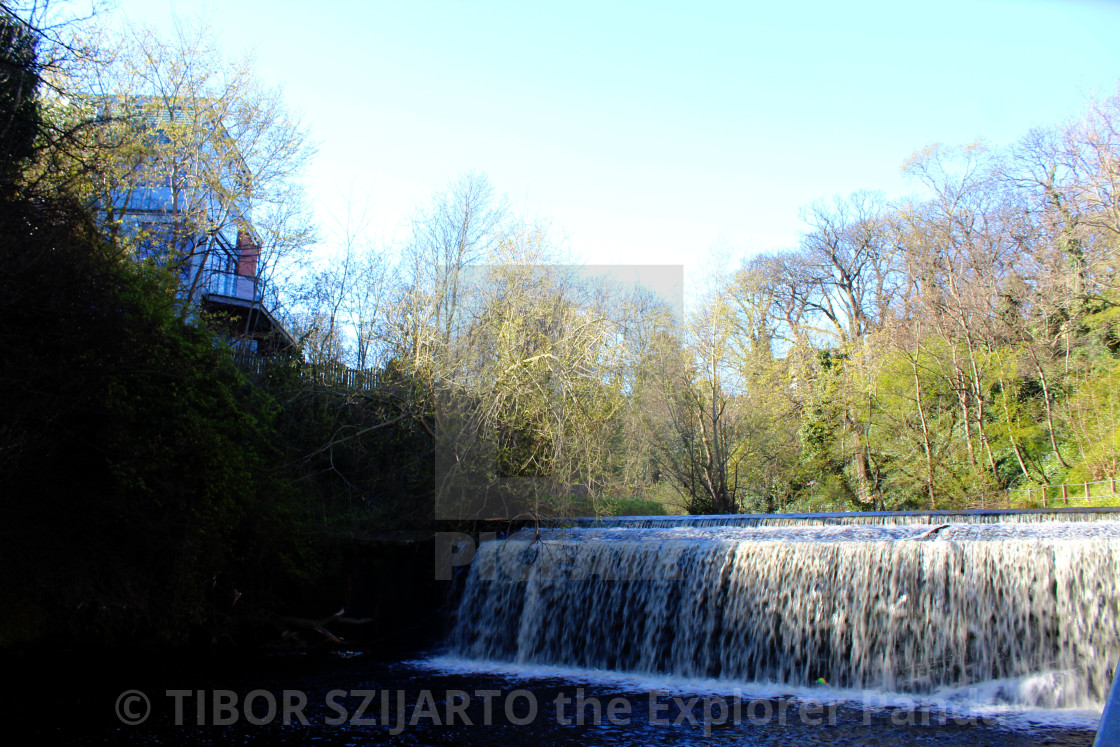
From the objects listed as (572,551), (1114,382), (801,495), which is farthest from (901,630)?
(801,495)

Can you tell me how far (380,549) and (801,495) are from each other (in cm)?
1413

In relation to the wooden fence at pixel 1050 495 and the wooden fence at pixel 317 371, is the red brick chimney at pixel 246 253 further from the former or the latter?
the wooden fence at pixel 1050 495

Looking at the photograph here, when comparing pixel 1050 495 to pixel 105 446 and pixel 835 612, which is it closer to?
pixel 835 612

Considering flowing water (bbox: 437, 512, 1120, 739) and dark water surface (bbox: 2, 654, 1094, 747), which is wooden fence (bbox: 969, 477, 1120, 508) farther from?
dark water surface (bbox: 2, 654, 1094, 747)

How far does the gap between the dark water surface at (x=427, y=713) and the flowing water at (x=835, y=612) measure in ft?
2.08

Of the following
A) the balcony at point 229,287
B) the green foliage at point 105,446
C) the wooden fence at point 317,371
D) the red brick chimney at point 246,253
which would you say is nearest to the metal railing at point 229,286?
the balcony at point 229,287

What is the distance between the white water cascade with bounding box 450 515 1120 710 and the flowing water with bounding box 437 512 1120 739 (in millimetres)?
14

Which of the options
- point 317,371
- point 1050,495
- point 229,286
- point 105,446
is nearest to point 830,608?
point 105,446

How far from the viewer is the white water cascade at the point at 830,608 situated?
6.96 meters

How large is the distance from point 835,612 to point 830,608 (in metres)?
0.06

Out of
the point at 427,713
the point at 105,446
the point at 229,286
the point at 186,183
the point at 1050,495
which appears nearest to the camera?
the point at 427,713

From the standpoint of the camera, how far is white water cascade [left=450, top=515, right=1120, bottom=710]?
22.9ft

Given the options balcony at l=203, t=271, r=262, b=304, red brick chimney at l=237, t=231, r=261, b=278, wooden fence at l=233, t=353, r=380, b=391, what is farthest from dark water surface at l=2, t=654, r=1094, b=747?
balcony at l=203, t=271, r=262, b=304

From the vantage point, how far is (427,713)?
660cm
